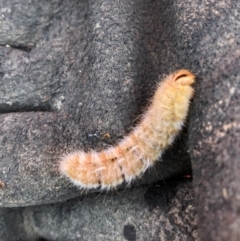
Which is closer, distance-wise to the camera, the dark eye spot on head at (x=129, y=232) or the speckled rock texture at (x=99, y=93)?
the speckled rock texture at (x=99, y=93)

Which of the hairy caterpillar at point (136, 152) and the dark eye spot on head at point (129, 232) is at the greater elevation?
the hairy caterpillar at point (136, 152)

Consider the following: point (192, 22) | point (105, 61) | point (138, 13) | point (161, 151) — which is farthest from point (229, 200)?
point (138, 13)

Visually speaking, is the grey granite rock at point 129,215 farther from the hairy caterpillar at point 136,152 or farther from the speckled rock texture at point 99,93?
the hairy caterpillar at point 136,152

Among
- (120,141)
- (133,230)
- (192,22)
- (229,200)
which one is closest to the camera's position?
(229,200)

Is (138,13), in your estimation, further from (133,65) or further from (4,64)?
(4,64)

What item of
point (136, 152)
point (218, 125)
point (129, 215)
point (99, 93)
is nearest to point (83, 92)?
point (99, 93)

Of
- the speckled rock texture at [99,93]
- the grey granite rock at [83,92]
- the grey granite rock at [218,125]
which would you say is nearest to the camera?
the grey granite rock at [218,125]

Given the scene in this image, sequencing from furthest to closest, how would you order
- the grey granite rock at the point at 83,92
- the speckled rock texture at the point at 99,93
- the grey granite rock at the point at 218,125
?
the grey granite rock at the point at 83,92 < the speckled rock texture at the point at 99,93 < the grey granite rock at the point at 218,125

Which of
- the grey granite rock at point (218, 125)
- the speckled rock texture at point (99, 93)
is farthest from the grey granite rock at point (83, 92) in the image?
the grey granite rock at point (218, 125)
